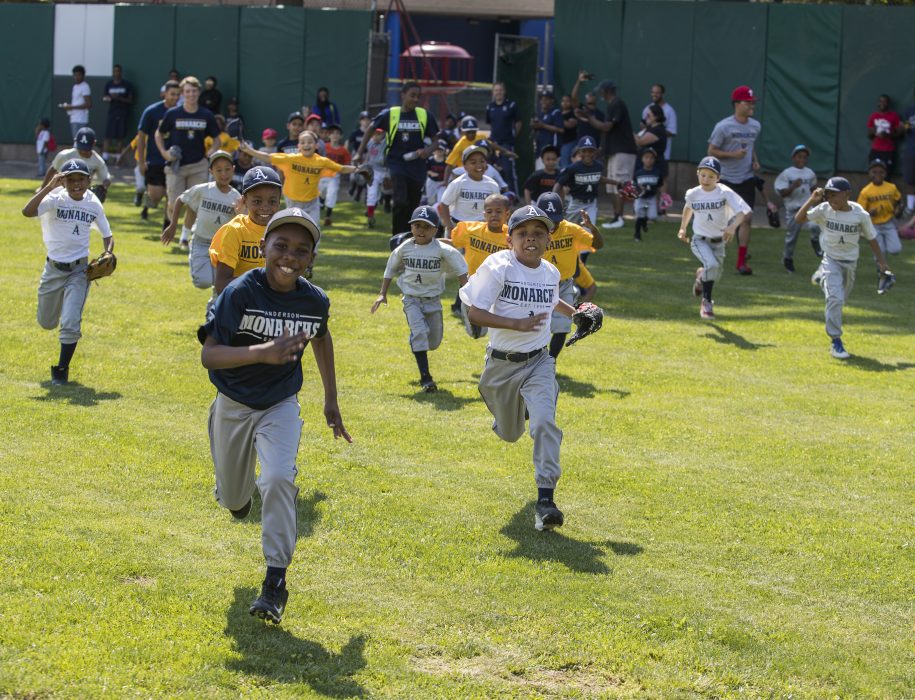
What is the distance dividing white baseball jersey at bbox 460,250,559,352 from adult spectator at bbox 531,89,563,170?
57.3ft

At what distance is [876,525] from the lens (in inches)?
360

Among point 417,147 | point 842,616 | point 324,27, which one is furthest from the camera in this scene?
point 324,27

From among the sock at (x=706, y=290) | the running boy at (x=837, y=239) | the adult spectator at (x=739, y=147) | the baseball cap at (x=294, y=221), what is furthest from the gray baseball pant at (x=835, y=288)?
the baseball cap at (x=294, y=221)

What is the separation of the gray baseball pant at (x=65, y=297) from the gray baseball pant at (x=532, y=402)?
4.72 meters

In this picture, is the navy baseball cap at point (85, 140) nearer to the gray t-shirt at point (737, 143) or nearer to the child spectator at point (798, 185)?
the gray t-shirt at point (737, 143)

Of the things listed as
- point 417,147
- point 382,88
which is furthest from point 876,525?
point 382,88

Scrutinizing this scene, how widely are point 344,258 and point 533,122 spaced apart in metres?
7.01

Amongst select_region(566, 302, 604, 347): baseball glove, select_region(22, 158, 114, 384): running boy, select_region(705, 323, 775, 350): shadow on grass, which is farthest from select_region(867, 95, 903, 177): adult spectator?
select_region(566, 302, 604, 347): baseball glove

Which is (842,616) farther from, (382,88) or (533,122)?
(382,88)

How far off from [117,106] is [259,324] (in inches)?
1077

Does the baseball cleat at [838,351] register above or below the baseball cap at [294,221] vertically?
below

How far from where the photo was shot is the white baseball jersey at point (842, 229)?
48.6 feet

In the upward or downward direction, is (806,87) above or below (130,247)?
above

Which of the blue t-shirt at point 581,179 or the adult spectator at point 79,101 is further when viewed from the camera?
the adult spectator at point 79,101
